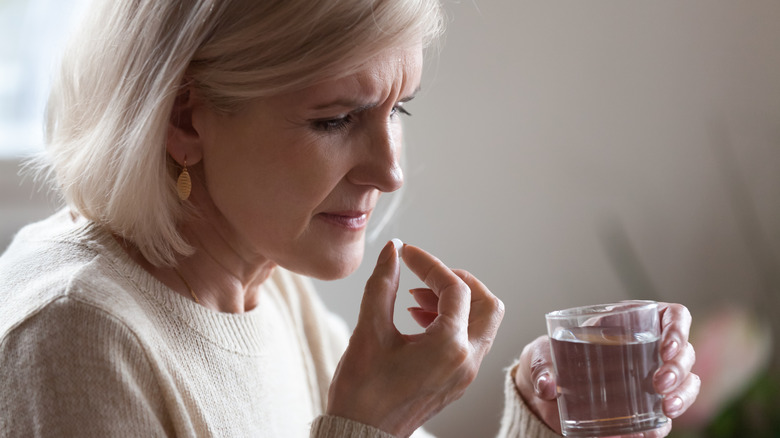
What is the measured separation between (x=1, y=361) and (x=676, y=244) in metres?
1.77

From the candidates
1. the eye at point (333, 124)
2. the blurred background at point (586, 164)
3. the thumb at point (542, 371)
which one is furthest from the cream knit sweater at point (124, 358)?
the blurred background at point (586, 164)

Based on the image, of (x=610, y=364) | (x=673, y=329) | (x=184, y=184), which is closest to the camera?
(x=610, y=364)

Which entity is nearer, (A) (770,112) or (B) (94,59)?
(B) (94,59)

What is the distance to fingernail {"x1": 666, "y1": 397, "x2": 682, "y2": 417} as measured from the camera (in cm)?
91

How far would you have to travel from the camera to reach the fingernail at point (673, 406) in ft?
2.99

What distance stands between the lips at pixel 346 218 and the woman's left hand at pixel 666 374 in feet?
1.11

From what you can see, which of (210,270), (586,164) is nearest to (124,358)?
(210,270)

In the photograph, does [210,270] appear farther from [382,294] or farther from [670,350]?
[670,350]

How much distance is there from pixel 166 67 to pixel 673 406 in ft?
2.50

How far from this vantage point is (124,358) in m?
0.94

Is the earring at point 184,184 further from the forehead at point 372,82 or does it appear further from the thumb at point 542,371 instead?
the thumb at point 542,371

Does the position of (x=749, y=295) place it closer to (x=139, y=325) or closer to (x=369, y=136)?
(x=369, y=136)

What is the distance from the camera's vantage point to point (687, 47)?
2086mm

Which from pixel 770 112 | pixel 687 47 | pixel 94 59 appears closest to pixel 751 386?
pixel 770 112
